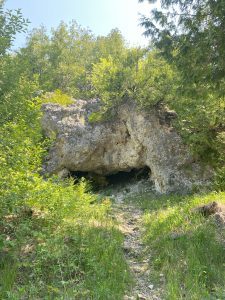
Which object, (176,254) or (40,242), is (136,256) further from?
(40,242)

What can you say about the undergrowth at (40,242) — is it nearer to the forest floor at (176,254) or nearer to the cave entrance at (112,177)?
the forest floor at (176,254)

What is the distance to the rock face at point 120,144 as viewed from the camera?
39.4 feet

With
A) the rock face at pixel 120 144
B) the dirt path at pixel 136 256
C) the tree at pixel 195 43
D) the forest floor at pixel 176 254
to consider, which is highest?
the tree at pixel 195 43

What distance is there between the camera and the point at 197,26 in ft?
22.7

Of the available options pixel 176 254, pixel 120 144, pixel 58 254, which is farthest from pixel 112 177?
pixel 58 254

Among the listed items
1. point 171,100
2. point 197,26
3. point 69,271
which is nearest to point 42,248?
point 69,271

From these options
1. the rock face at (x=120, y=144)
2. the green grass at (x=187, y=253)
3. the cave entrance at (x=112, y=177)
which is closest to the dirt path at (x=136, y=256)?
the green grass at (x=187, y=253)

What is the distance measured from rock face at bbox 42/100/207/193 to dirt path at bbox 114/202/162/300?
3078mm

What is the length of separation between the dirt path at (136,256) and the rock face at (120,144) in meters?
3.08

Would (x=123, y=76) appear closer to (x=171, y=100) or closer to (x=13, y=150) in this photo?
(x=171, y=100)

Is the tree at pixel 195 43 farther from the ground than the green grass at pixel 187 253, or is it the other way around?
the tree at pixel 195 43

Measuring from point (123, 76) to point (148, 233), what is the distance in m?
7.88

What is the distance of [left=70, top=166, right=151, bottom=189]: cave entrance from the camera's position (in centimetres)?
1370

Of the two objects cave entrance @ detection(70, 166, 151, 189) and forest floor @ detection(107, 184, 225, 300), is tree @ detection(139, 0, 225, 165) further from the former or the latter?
cave entrance @ detection(70, 166, 151, 189)
